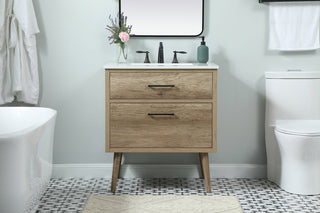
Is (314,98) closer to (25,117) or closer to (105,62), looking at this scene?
(105,62)

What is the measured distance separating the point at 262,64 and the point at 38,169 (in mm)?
1826

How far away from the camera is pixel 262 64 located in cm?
312

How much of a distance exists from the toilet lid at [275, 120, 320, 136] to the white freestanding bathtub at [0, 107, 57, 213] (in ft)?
5.04

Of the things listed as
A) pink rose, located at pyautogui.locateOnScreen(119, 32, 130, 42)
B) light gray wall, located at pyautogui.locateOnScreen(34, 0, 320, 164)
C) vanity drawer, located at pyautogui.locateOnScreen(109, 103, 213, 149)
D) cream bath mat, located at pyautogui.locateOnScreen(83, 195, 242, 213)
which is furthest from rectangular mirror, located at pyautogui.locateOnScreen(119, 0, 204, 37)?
cream bath mat, located at pyautogui.locateOnScreen(83, 195, 242, 213)

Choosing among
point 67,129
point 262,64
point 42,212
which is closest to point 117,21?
point 67,129

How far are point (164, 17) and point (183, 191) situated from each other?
1281 mm

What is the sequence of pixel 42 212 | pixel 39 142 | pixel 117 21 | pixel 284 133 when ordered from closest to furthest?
→ pixel 39 142 → pixel 42 212 → pixel 284 133 → pixel 117 21

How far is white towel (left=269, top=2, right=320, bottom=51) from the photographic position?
3010 millimetres

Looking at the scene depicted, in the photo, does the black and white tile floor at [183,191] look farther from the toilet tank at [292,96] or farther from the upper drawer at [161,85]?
the upper drawer at [161,85]

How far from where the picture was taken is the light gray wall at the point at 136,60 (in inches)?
121

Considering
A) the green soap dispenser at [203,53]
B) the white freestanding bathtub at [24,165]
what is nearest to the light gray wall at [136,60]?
the green soap dispenser at [203,53]

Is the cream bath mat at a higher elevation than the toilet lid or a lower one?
lower

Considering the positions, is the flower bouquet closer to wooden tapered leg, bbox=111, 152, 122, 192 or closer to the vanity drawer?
the vanity drawer

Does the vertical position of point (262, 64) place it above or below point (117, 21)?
below
